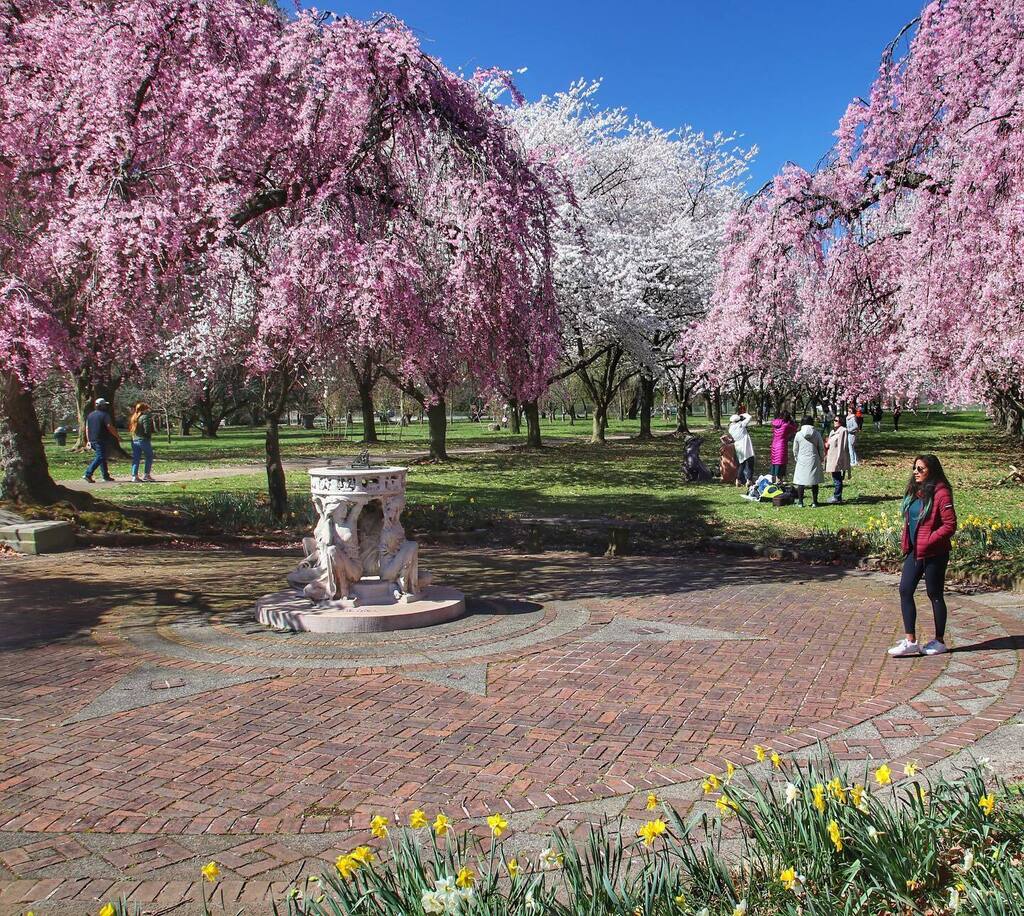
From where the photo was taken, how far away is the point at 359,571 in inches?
338

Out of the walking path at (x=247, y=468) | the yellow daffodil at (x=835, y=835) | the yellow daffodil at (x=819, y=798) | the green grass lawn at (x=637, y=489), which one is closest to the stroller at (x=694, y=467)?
the green grass lawn at (x=637, y=489)

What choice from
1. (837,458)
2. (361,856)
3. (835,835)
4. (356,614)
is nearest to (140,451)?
(356,614)

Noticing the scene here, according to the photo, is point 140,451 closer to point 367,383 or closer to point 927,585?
point 367,383

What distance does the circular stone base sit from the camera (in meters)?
8.05

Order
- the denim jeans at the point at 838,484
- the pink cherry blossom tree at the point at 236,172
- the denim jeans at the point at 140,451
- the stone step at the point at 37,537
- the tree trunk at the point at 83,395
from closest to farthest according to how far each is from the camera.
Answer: the pink cherry blossom tree at the point at 236,172
the stone step at the point at 37,537
the denim jeans at the point at 838,484
the denim jeans at the point at 140,451
the tree trunk at the point at 83,395

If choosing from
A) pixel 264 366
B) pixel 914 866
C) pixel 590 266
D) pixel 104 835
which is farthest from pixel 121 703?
pixel 590 266

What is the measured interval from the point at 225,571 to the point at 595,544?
566 cm

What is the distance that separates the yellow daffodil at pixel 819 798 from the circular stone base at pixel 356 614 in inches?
200

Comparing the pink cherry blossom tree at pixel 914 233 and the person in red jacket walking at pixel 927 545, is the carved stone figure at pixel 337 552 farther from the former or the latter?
the pink cherry blossom tree at pixel 914 233

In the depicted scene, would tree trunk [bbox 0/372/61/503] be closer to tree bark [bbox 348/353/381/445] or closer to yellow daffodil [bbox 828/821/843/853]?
yellow daffodil [bbox 828/821/843/853]

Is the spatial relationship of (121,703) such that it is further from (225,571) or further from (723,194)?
(723,194)

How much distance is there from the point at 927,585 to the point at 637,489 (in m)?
13.1

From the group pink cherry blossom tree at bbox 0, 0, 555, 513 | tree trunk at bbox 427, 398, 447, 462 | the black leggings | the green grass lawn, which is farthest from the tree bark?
the black leggings

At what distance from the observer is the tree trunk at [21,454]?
553 inches
